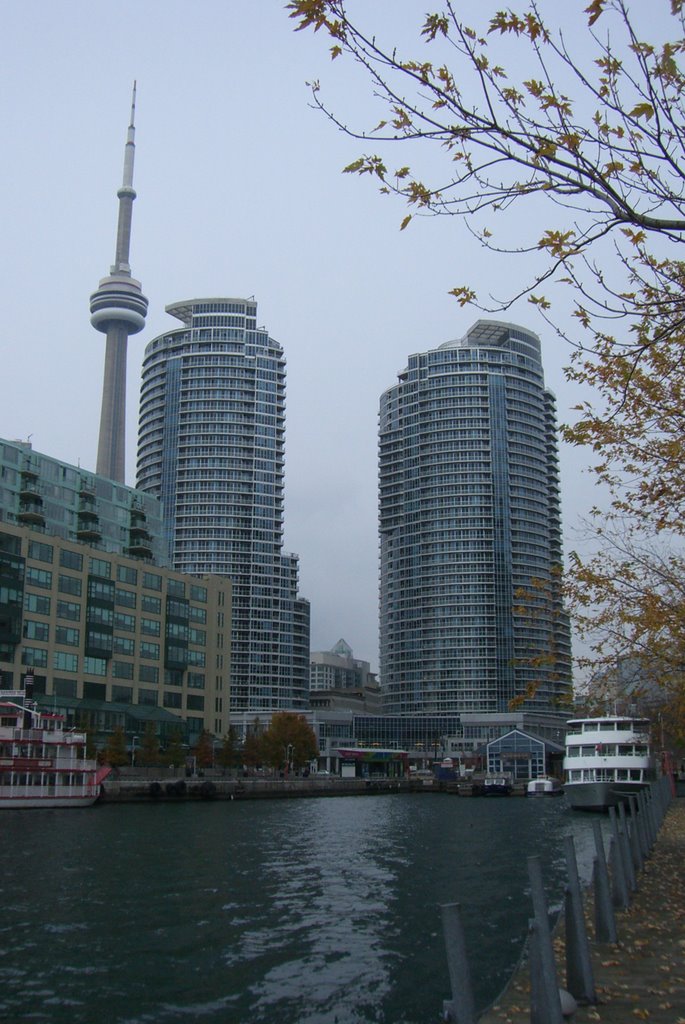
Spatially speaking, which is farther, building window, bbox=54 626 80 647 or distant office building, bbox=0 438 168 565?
distant office building, bbox=0 438 168 565

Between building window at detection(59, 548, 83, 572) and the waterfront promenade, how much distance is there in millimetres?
106176

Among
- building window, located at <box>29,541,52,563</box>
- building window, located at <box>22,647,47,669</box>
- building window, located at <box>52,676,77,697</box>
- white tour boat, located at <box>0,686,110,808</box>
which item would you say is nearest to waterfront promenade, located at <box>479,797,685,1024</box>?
white tour boat, located at <box>0,686,110,808</box>

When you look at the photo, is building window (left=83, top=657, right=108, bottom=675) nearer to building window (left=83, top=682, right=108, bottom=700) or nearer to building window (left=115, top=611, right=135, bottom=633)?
building window (left=83, top=682, right=108, bottom=700)

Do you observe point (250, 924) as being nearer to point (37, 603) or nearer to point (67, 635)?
point (37, 603)

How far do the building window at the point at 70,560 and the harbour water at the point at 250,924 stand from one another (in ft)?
220

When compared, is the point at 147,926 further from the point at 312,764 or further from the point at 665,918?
the point at 312,764

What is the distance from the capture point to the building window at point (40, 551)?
117 metres

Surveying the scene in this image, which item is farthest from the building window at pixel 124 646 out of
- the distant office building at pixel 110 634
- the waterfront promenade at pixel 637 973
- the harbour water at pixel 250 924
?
the waterfront promenade at pixel 637 973

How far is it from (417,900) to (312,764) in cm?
15089

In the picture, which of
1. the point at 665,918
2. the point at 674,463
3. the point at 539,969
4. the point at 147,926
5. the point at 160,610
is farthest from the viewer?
the point at 160,610

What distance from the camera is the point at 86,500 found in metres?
150

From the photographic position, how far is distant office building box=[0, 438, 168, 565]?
13750cm

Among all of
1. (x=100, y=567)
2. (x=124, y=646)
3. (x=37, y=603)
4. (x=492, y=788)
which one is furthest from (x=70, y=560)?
(x=492, y=788)

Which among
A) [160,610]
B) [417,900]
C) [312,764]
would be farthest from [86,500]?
[417,900]
